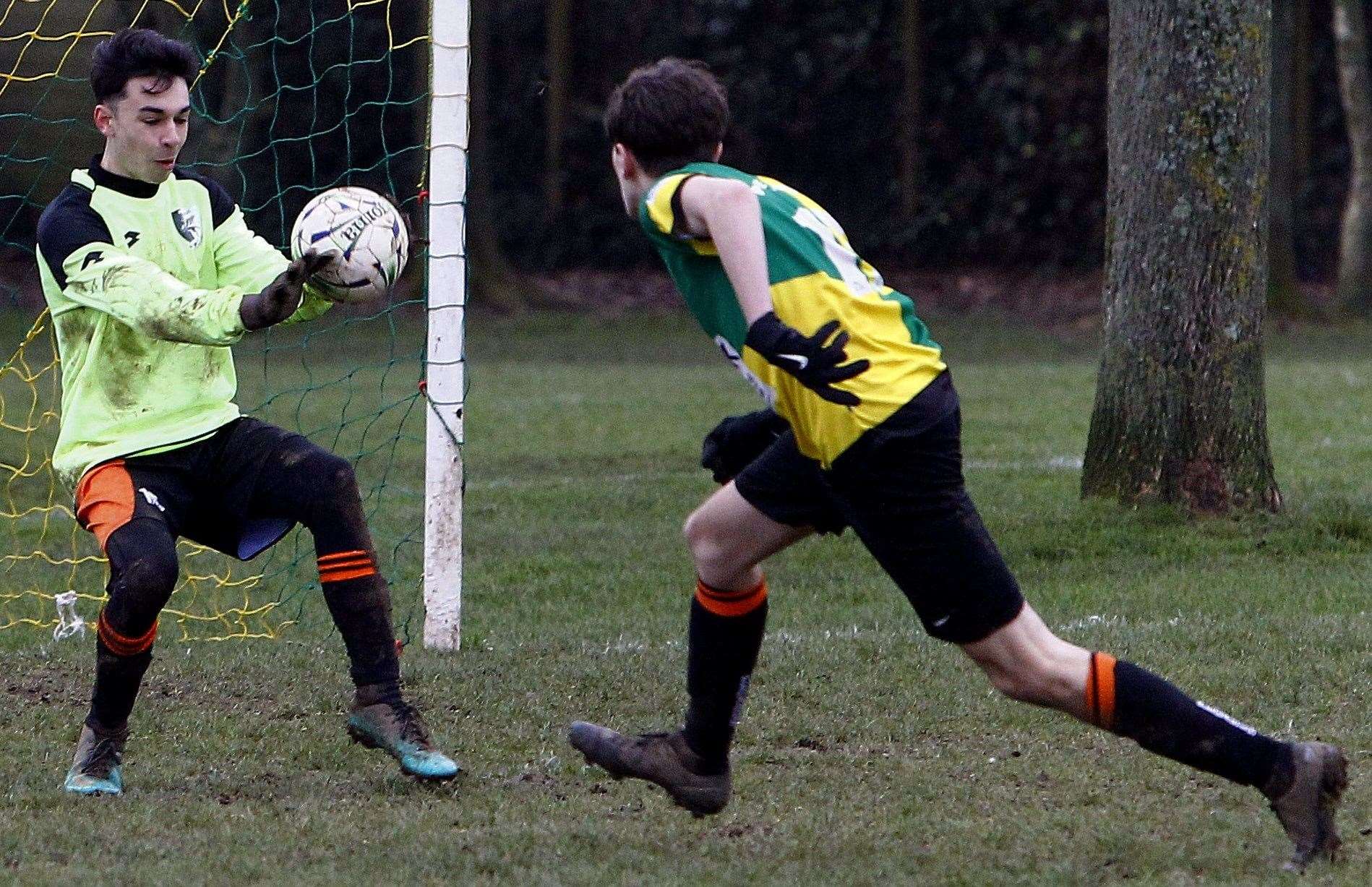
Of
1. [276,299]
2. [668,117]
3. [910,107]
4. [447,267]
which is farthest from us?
[910,107]

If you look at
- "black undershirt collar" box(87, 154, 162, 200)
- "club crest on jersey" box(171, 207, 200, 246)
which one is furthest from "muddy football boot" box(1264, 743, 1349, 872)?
"black undershirt collar" box(87, 154, 162, 200)

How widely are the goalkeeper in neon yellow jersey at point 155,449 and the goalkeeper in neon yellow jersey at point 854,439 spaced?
40.4 inches

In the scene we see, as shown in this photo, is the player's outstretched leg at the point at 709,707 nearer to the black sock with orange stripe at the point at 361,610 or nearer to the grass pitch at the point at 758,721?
the grass pitch at the point at 758,721

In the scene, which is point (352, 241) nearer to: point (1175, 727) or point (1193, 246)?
point (1175, 727)

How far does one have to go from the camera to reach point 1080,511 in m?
7.91

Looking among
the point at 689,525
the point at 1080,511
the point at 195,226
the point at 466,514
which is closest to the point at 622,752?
the point at 689,525

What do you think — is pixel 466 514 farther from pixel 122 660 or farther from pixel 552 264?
pixel 552 264

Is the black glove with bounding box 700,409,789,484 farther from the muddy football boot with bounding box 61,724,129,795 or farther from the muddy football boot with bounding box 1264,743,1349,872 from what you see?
the muddy football boot with bounding box 61,724,129,795

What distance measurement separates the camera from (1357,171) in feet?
62.5

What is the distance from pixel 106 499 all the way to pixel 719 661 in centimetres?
152

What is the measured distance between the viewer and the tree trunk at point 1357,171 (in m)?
18.5

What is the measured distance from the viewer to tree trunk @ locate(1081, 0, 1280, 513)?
24.7 feet

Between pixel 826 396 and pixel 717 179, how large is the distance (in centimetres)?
49

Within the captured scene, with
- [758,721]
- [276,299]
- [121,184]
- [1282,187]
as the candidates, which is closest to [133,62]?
[121,184]
